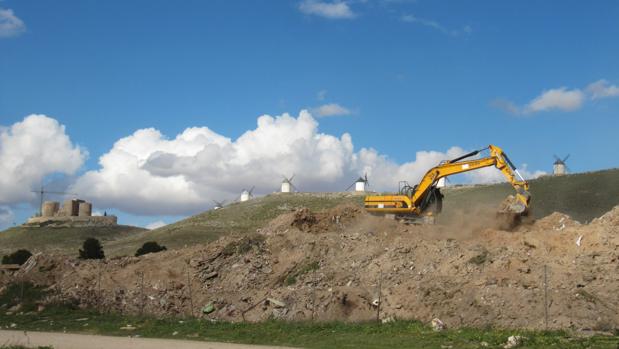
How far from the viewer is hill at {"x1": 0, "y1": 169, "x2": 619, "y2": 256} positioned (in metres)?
80.5

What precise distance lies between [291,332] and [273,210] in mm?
91292

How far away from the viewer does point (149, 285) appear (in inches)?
1308

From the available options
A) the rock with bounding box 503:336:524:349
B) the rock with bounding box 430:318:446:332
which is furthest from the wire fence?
the rock with bounding box 503:336:524:349

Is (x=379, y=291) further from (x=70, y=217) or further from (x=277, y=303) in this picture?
(x=70, y=217)

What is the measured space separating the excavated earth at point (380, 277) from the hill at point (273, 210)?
26.5m

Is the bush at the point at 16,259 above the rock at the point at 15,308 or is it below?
above

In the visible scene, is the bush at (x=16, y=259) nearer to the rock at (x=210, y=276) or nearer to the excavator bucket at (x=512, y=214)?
the rock at (x=210, y=276)

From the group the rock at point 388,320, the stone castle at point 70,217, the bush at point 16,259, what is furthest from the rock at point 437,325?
the stone castle at point 70,217

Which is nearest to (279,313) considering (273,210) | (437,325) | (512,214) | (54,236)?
(437,325)

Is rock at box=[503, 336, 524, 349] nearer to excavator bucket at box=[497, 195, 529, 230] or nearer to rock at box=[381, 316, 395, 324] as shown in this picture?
rock at box=[381, 316, 395, 324]

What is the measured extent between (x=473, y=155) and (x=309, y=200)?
8322 centimetres

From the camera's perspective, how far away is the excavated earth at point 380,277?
79.2 feet

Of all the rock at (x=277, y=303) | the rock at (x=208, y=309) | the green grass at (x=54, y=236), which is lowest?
the rock at (x=208, y=309)

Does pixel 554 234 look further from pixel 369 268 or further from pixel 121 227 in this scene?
pixel 121 227
